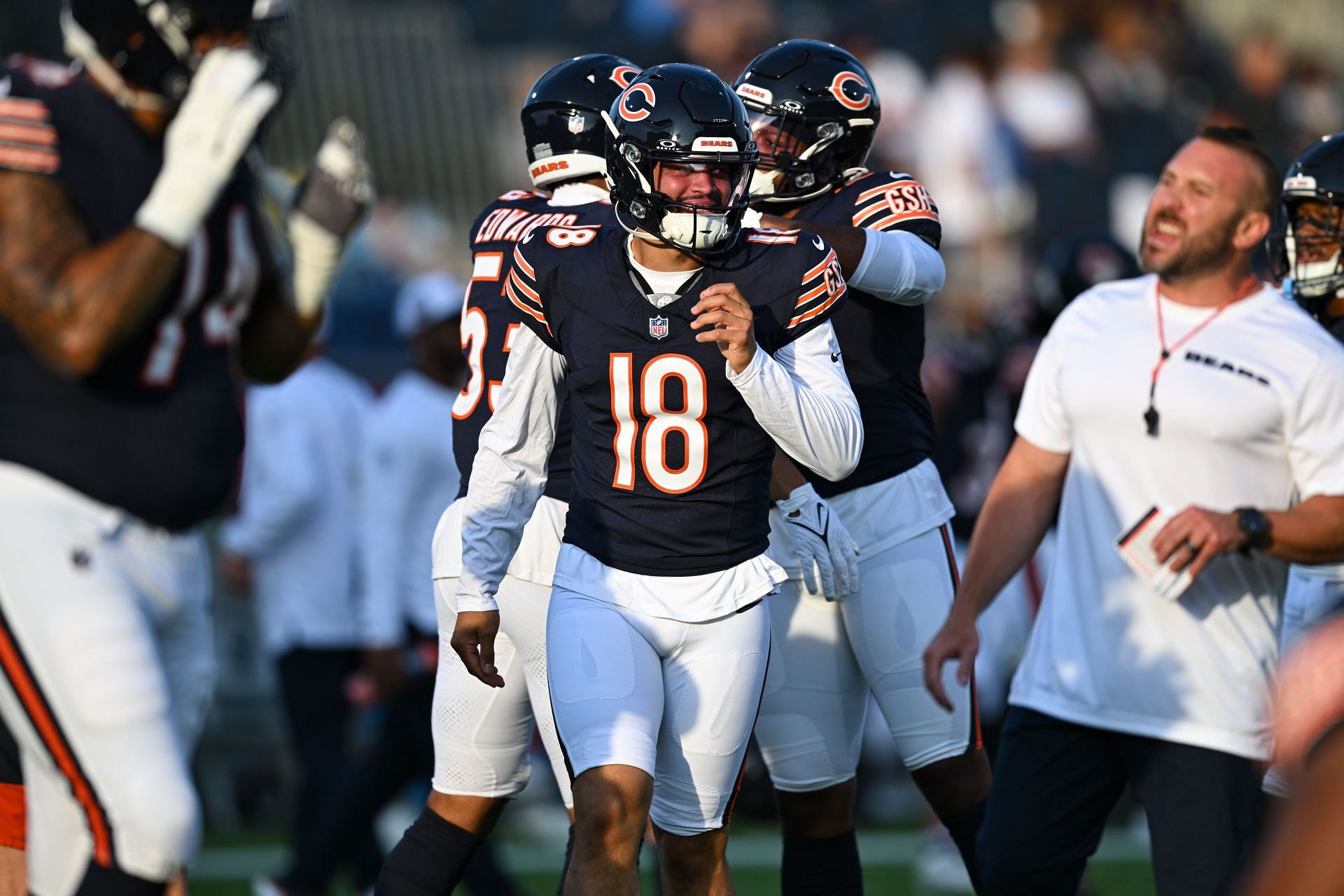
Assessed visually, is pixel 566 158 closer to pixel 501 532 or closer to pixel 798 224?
pixel 798 224

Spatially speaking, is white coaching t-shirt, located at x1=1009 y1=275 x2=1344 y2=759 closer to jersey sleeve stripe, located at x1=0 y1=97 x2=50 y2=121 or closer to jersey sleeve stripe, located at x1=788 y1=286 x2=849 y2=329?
jersey sleeve stripe, located at x1=788 y1=286 x2=849 y2=329

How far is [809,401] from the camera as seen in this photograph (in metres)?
3.98

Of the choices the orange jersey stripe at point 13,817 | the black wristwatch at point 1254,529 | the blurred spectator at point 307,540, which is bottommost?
the blurred spectator at point 307,540

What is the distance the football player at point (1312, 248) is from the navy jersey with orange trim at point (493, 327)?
1.83 m

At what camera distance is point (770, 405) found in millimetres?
3893

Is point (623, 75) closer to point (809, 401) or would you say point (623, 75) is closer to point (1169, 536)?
point (809, 401)

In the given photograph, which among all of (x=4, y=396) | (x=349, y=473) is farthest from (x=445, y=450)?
(x=4, y=396)

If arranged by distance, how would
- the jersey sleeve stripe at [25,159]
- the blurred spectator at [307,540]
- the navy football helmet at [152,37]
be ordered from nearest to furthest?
the jersey sleeve stripe at [25,159] → the navy football helmet at [152,37] → the blurred spectator at [307,540]

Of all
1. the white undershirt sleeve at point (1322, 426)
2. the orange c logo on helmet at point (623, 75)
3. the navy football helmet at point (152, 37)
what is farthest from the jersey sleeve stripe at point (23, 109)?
the white undershirt sleeve at point (1322, 426)

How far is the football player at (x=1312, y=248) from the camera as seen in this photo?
470cm

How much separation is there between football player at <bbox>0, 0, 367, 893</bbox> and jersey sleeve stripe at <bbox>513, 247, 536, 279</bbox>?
751 millimetres

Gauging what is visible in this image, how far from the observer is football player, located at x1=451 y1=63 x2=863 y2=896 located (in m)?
3.98

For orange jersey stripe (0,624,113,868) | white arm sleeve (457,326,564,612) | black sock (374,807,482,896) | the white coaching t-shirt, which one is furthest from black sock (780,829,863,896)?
orange jersey stripe (0,624,113,868)

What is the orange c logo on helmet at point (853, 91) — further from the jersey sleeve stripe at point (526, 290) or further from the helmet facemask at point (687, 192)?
the jersey sleeve stripe at point (526, 290)
